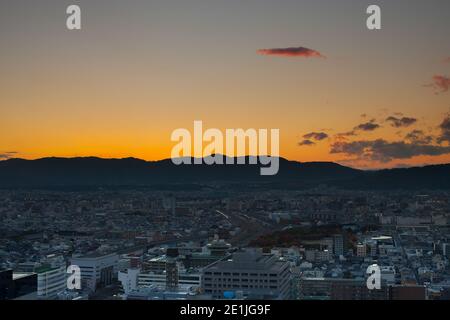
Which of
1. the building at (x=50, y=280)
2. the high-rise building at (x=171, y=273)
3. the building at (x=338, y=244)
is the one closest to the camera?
the building at (x=50, y=280)

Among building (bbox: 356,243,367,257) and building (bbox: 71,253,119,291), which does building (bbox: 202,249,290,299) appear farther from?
building (bbox: 356,243,367,257)

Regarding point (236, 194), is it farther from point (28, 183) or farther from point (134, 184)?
point (28, 183)

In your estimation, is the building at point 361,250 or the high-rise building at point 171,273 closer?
the high-rise building at point 171,273

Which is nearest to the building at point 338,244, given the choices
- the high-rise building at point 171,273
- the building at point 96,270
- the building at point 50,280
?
the high-rise building at point 171,273

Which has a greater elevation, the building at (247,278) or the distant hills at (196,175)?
the distant hills at (196,175)

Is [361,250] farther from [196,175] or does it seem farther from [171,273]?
[196,175]

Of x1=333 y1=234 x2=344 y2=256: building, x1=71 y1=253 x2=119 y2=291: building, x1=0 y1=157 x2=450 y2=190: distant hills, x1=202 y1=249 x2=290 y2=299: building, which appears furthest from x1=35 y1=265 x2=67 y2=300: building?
x1=333 y1=234 x2=344 y2=256: building

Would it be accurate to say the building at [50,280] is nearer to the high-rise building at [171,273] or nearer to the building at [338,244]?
the high-rise building at [171,273]
